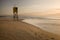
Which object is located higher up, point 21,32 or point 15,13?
point 15,13

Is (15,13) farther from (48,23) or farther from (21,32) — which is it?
(48,23)

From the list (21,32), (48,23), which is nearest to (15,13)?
(21,32)

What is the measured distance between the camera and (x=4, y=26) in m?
1.58

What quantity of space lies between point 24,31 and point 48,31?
0.87ft

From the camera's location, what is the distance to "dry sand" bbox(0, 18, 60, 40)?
1.52 metres

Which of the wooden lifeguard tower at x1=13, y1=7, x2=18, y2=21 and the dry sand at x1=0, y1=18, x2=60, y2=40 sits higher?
the wooden lifeguard tower at x1=13, y1=7, x2=18, y2=21

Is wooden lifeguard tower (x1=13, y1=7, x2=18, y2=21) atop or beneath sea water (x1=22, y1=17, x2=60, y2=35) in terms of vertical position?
atop

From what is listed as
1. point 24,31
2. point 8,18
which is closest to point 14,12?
point 8,18

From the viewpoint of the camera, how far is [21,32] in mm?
1544

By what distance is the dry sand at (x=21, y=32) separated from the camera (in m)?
1.52

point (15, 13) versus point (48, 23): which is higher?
point (15, 13)

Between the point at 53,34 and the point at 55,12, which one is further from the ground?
the point at 55,12

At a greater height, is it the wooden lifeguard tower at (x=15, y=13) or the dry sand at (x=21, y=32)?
the wooden lifeguard tower at (x=15, y=13)

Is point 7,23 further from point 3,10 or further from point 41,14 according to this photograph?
point 41,14
